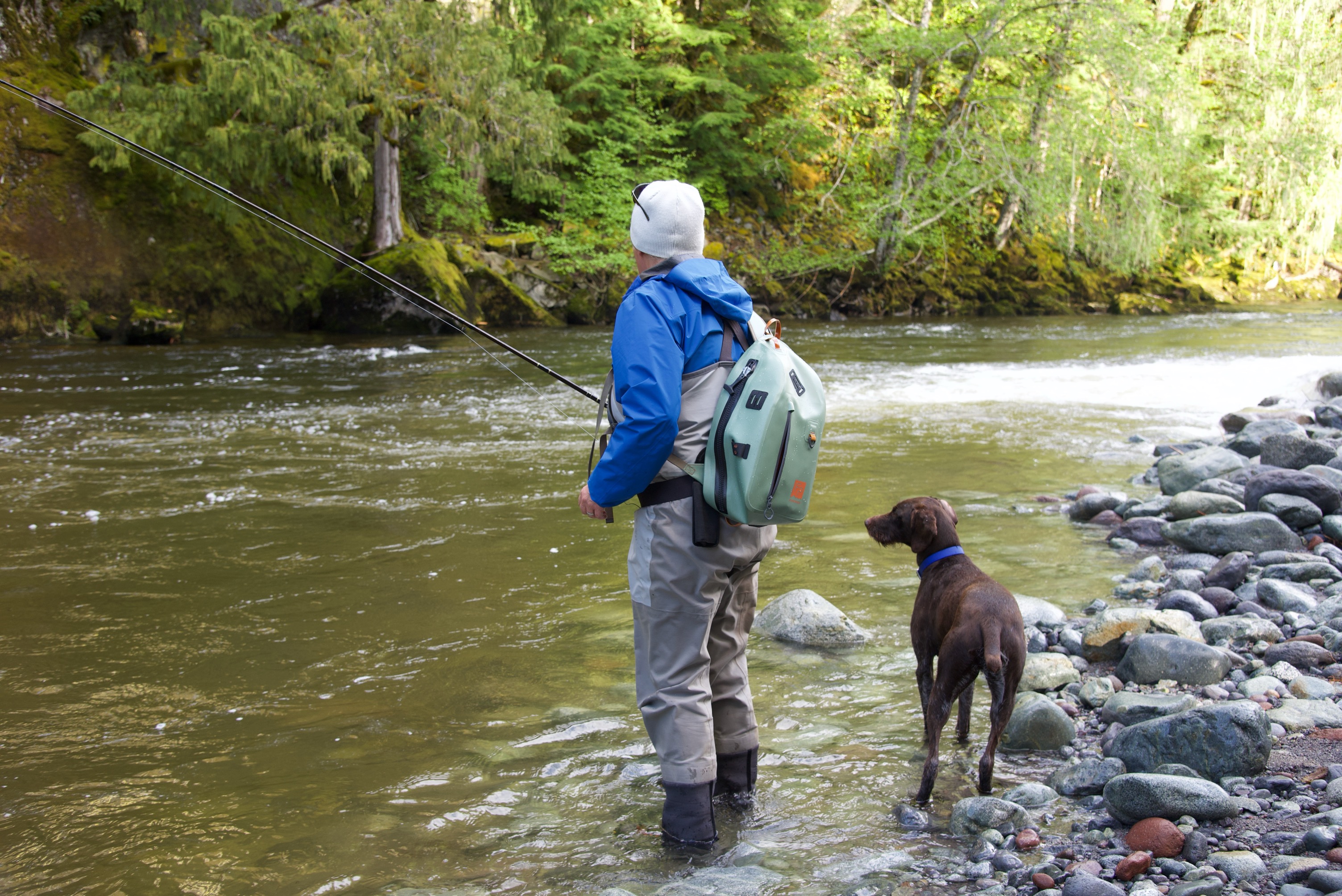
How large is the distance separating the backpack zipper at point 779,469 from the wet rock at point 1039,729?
1.52 meters

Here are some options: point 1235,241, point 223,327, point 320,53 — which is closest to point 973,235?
point 1235,241

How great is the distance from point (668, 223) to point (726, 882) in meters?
1.90

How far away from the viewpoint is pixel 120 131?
16.7 m

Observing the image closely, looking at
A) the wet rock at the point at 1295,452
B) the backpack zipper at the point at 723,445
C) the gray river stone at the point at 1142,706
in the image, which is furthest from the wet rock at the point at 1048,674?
the wet rock at the point at 1295,452

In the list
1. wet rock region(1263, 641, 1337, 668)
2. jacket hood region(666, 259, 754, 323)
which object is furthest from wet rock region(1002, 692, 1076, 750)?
jacket hood region(666, 259, 754, 323)

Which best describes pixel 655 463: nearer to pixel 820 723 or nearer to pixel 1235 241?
pixel 820 723

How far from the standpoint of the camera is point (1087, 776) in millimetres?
3227

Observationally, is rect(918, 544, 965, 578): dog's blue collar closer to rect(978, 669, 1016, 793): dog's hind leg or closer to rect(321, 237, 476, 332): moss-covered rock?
rect(978, 669, 1016, 793): dog's hind leg

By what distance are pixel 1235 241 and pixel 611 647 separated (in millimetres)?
30733

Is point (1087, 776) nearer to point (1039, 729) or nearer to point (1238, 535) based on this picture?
point (1039, 729)

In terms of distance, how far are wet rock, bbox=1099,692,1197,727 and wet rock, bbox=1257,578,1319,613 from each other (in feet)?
4.45

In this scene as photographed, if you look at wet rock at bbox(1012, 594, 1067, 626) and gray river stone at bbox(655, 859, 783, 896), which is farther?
wet rock at bbox(1012, 594, 1067, 626)

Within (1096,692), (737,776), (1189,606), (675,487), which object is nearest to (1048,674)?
(1096,692)

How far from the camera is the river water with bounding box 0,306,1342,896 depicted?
305 centimetres
